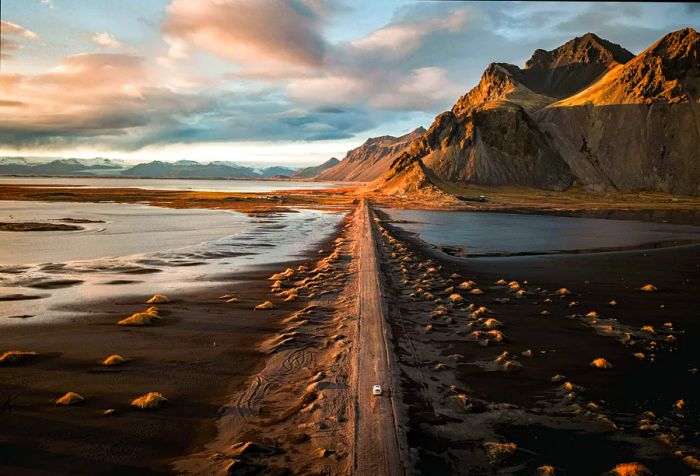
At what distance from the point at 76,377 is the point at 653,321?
822 inches

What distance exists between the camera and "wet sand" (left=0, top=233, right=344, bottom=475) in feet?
26.1

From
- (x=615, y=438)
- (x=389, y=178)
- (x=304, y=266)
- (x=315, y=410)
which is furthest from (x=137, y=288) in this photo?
(x=389, y=178)

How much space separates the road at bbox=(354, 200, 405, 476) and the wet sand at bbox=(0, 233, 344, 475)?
3.26 meters

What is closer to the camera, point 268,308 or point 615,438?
point 615,438

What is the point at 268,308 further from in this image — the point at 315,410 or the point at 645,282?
the point at 645,282

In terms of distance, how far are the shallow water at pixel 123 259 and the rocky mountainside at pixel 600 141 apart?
4377 inches

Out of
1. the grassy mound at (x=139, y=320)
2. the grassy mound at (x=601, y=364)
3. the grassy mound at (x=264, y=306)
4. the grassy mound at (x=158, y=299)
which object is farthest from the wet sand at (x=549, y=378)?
the grassy mound at (x=158, y=299)

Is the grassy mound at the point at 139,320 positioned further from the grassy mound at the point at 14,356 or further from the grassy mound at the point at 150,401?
the grassy mound at the point at 150,401

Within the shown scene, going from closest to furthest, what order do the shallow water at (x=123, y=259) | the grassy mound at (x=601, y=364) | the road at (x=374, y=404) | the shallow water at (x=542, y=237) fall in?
the road at (x=374, y=404) < the grassy mound at (x=601, y=364) < the shallow water at (x=123, y=259) < the shallow water at (x=542, y=237)

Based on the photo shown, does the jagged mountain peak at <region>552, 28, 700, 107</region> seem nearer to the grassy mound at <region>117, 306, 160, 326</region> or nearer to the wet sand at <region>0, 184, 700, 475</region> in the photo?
the wet sand at <region>0, 184, 700, 475</region>

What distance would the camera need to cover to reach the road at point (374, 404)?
25.1 feet

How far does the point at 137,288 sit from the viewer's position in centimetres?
2161

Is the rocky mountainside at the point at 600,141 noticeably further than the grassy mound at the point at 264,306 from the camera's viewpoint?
Yes

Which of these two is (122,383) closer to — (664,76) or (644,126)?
(644,126)
